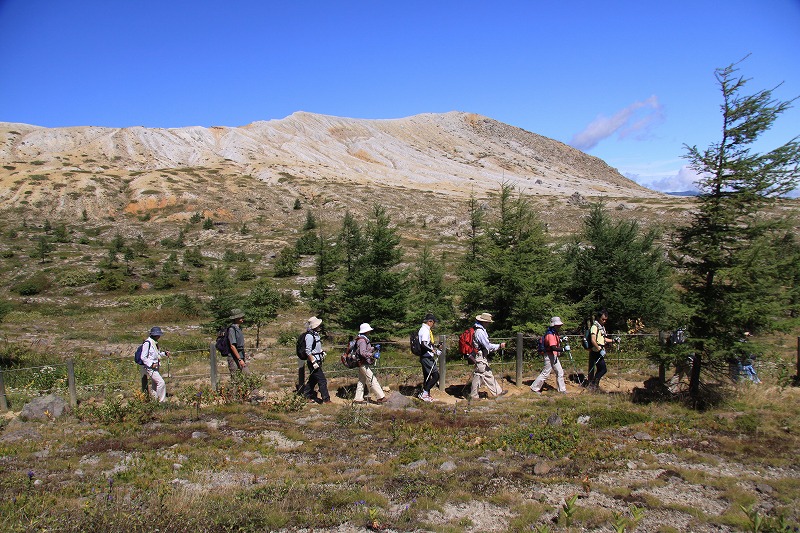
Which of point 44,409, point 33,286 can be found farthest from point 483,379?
point 33,286

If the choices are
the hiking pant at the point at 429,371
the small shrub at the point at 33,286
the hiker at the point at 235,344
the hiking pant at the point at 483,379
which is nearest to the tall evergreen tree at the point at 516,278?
the hiking pant at the point at 483,379

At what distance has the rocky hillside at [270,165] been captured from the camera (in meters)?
63.0

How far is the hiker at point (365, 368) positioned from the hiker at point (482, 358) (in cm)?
202

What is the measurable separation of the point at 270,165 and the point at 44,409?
7743 cm

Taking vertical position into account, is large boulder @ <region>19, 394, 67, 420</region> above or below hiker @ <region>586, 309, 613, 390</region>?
below

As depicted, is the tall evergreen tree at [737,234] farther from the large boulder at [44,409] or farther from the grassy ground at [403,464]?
the large boulder at [44,409]

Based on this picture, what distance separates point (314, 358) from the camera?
1017cm

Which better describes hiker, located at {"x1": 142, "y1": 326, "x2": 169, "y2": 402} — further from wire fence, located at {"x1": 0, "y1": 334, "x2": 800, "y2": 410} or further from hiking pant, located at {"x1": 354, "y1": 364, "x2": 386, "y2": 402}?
hiking pant, located at {"x1": 354, "y1": 364, "x2": 386, "y2": 402}

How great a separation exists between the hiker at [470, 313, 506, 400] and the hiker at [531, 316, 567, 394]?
973 millimetres

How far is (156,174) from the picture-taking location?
2808 inches

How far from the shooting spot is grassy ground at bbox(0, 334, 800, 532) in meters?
5.72

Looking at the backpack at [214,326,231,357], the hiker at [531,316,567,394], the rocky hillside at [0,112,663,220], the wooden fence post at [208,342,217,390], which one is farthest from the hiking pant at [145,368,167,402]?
the rocky hillside at [0,112,663,220]

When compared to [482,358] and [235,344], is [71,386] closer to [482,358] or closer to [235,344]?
[235,344]

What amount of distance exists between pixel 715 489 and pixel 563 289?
11.6m
